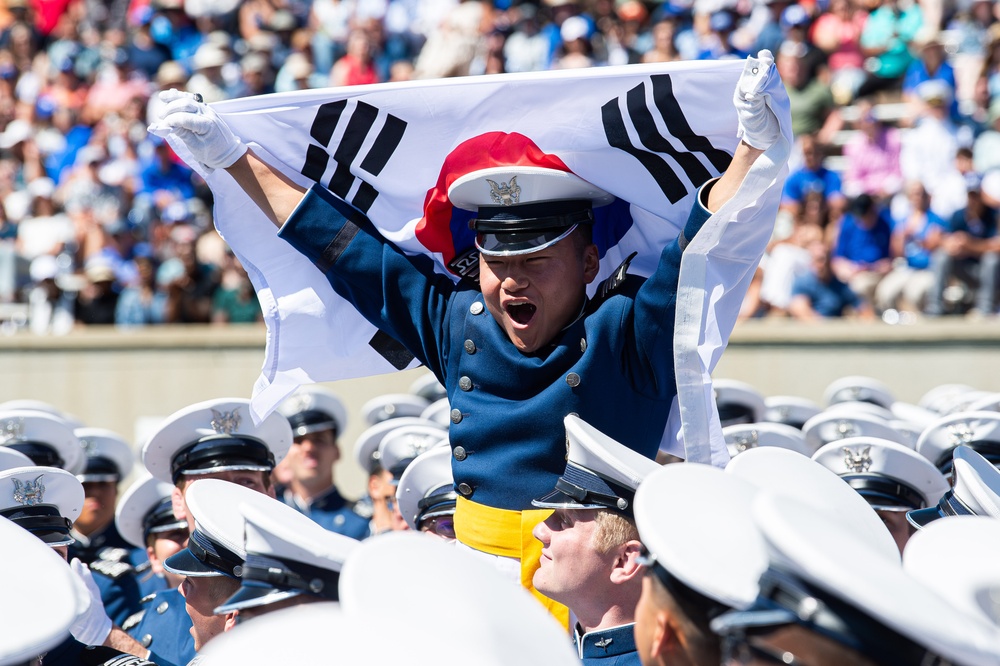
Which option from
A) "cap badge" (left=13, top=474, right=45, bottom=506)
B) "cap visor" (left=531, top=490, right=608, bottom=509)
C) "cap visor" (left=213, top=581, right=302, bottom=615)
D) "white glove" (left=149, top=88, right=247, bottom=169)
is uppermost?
"white glove" (left=149, top=88, right=247, bottom=169)

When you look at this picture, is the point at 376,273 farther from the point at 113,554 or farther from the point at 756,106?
the point at 113,554

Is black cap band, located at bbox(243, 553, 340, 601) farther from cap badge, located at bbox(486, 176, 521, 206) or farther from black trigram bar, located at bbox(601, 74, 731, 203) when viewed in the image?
black trigram bar, located at bbox(601, 74, 731, 203)

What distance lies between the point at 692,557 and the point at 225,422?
9.89 feet

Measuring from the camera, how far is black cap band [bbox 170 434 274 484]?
15.7 ft

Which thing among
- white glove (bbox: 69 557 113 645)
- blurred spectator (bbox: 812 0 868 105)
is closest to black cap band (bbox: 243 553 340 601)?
white glove (bbox: 69 557 113 645)

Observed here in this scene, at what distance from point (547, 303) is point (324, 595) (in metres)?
1.26

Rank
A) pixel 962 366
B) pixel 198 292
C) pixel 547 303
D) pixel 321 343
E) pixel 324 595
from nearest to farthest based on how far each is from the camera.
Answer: pixel 324 595
pixel 547 303
pixel 321 343
pixel 962 366
pixel 198 292

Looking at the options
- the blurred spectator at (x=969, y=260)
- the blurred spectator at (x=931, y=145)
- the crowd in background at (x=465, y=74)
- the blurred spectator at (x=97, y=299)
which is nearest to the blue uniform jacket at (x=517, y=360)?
the crowd in background at (x=465, y=74)

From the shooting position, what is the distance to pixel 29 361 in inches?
416

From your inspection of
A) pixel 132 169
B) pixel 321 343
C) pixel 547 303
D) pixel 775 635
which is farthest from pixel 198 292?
pixel 775 635

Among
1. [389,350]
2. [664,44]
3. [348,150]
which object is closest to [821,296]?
[664,44]

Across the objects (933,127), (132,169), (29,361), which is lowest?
(29,361)

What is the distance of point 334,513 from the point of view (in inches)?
276

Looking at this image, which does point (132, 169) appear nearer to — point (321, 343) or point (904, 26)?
point (904, 26)
